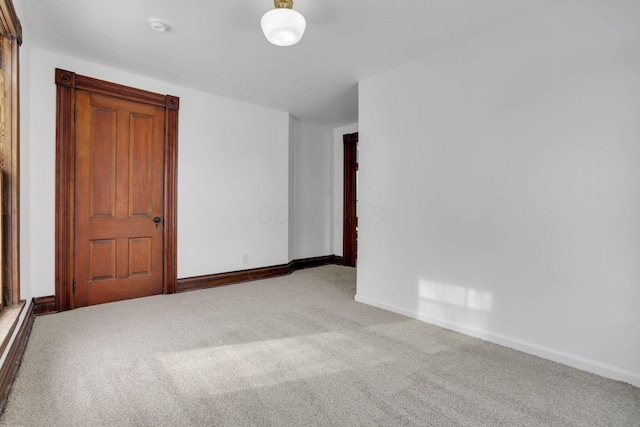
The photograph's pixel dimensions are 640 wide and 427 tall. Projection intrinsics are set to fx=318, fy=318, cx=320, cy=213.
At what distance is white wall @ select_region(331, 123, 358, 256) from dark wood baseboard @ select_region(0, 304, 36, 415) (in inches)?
171

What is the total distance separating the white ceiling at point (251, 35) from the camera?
2312 millimetres

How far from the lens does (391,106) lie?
335 centimetres

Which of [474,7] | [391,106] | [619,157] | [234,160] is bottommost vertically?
[619,157]

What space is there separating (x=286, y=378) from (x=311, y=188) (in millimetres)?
4080

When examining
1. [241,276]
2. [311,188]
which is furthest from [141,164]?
[311,188]

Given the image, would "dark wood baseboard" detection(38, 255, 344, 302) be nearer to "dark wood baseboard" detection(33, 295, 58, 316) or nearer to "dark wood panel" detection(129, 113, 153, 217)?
"dark wood baseboard" detection(33, 295, 58, 316)

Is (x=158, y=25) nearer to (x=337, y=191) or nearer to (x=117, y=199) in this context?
(x=117, y=199)

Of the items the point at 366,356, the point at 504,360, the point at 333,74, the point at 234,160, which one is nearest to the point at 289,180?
the point at 234,160

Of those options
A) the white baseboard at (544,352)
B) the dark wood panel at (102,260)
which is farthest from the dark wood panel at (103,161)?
the white baseboard at (544,352)

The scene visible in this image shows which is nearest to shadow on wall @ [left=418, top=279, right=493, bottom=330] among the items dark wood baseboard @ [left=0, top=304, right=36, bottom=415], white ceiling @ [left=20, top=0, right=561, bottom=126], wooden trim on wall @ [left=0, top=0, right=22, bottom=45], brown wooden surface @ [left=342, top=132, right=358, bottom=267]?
white ceiling @ [left=20, top=0, right=561, bottom=126]

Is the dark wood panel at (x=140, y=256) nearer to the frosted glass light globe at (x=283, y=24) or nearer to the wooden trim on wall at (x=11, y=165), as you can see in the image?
the wooden trim on wall at (x=11, y=165)

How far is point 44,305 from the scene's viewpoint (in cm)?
305

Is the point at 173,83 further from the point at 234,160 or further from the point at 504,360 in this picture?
the point at 504,360

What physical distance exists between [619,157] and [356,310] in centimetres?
241
